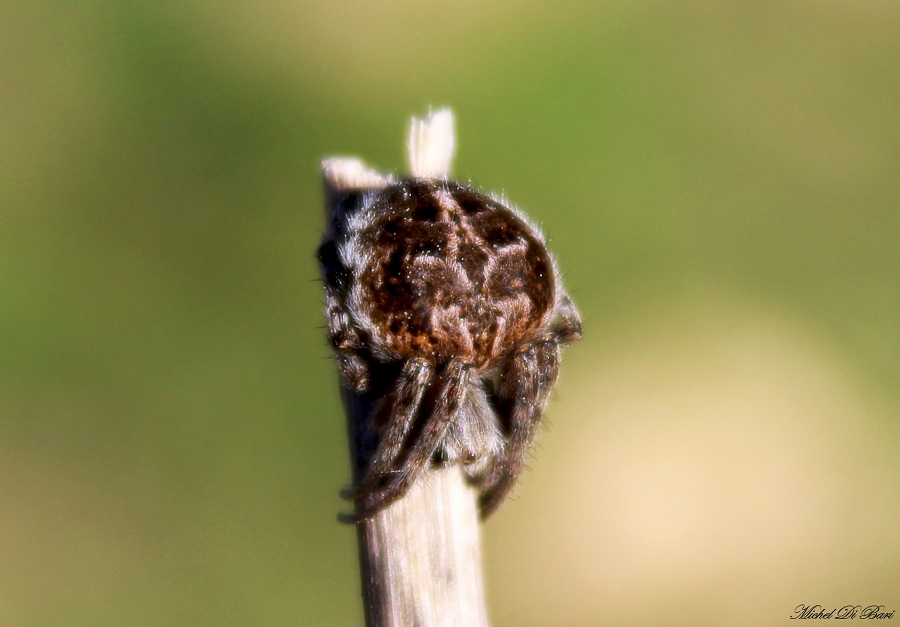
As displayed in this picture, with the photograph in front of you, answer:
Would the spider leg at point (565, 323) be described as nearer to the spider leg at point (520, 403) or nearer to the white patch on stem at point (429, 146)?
the spider leg at point (520, 403)

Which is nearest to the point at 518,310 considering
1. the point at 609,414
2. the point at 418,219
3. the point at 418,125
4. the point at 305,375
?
the point at 418,219

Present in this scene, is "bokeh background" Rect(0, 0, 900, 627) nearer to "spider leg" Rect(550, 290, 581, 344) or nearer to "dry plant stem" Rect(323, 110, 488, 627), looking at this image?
"spider leg" Rect(550, 290, 581, 344)

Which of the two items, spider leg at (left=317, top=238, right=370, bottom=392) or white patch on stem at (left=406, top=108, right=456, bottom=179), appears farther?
white patch on stem at (left=406, top=108, right=456, bottom=179)

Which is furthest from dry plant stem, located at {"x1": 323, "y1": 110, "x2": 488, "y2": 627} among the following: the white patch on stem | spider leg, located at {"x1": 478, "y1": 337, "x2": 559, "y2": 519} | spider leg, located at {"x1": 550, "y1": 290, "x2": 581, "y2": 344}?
the white patch on stem

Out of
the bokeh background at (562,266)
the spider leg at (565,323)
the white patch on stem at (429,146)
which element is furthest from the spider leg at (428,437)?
the bokeh background at (562,266)

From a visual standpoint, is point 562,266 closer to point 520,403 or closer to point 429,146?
point 429,146
